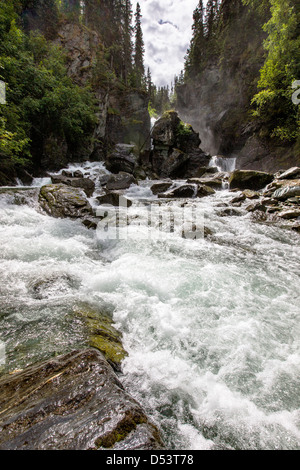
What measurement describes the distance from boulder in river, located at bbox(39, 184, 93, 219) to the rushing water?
1.74m

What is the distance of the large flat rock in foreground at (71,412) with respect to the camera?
1.04m

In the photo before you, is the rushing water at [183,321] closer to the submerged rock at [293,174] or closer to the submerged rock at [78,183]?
the submerged rock at [293,174]

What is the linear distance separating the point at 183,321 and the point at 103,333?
1104mm

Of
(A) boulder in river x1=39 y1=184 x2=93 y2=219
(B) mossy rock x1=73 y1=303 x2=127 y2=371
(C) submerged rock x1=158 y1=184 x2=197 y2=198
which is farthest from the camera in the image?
(C) submerged rock x1=158 y1=184 x2=197 y2=198

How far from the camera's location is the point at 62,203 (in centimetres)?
766

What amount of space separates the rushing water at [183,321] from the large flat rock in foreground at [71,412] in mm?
515

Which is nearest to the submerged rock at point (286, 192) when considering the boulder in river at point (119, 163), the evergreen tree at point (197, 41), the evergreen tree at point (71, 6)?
the boulder in river at point (119, 163)

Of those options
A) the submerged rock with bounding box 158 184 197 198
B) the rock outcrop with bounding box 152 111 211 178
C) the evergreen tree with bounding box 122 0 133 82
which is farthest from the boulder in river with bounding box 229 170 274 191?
the evergreen tree with bounding box 122 0 133 82

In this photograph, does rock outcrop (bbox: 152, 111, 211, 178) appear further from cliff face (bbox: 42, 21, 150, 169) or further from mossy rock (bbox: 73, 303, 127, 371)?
mossy rock (bbox: 73, 303, 127, 371)

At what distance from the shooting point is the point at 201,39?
3597cm

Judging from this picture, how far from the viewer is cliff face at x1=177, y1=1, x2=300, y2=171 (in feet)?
53.8

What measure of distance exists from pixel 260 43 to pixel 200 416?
1183 inches

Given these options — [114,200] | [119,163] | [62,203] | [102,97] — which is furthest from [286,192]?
[102,97]
